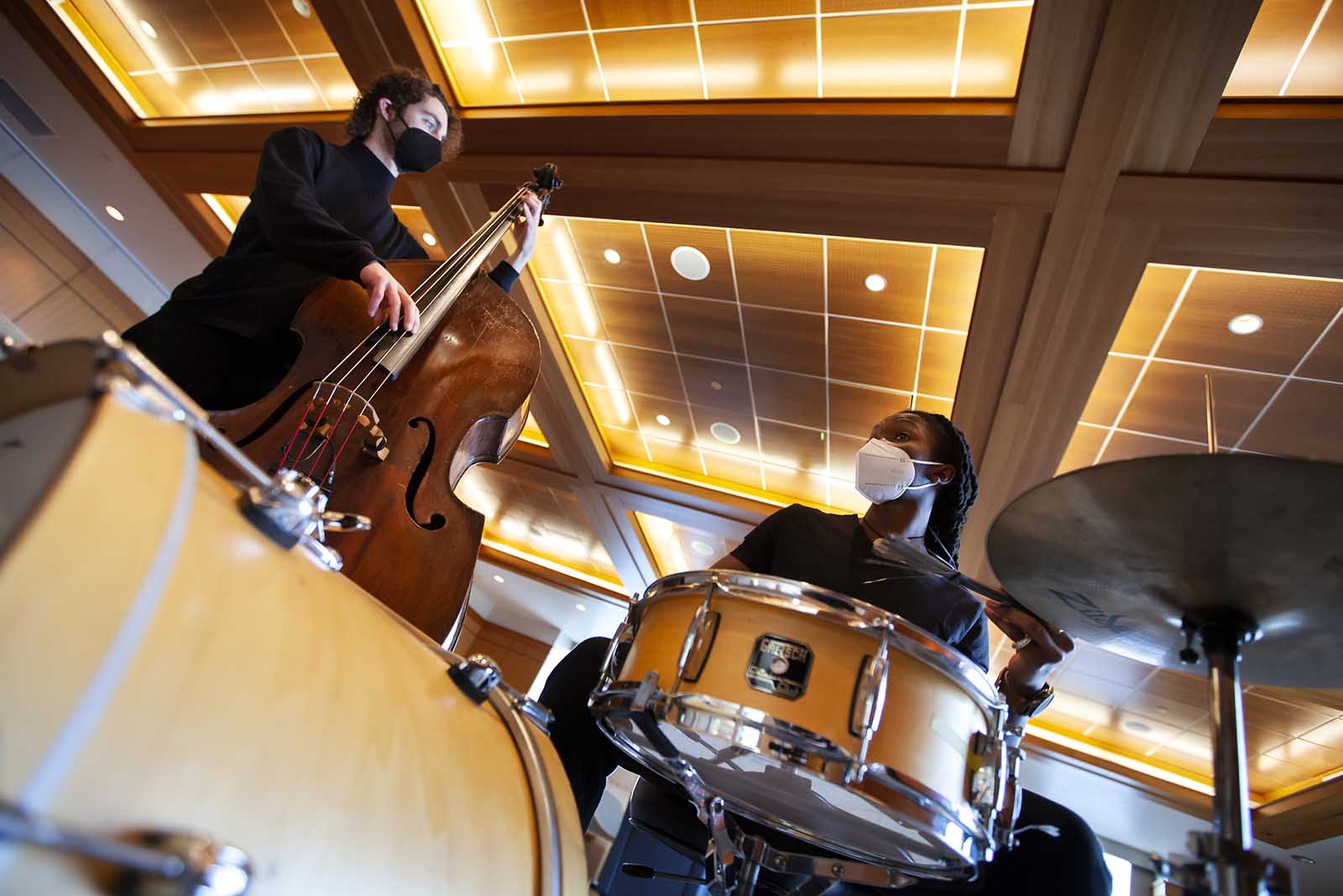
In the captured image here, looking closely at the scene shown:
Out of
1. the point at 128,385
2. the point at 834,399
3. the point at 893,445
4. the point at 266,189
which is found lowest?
the point at 128,385

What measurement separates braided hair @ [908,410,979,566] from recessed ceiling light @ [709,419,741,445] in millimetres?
3547

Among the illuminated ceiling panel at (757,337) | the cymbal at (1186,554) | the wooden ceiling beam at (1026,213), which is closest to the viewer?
the cymbal at (1186,554)

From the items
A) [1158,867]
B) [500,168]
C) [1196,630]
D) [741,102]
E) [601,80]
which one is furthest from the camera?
[500,168]

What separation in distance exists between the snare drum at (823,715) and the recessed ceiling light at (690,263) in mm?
3644

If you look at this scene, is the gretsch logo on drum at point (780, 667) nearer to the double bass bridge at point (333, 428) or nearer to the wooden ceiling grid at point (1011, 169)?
the double bass bridge at point (333, 428)

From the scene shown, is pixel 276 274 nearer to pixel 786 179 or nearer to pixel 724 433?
pixel 786 179

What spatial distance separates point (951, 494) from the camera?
210cm

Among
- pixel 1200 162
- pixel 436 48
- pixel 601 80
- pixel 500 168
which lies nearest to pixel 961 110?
pixel 1200 162

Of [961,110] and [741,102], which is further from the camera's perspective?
[741,102]

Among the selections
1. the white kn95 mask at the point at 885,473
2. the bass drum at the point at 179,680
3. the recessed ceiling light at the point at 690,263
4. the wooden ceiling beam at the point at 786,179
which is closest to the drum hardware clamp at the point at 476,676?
the bass drum at the point at 179,680

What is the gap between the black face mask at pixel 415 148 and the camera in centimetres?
217

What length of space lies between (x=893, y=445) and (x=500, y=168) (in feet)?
11.6

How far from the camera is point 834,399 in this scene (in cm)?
496

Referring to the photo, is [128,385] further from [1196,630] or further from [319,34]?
[319,34]
